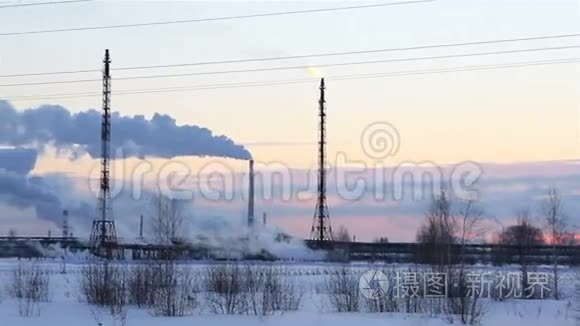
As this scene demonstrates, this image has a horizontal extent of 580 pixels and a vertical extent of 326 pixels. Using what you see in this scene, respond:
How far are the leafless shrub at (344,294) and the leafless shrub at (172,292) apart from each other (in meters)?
5.63

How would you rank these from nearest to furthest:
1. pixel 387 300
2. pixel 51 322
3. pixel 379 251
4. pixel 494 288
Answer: pixel 51 322 → pixel 387 300 → pixel 494 288 → pixel 379 251

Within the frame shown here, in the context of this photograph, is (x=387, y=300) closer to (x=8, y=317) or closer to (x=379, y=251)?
(x=8, y=317)

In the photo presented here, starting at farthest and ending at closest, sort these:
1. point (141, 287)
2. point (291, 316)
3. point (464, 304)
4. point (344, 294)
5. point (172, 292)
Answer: point (141, 287), point (344, 294), point (172, 292), point (464, 304), point (291, 316)

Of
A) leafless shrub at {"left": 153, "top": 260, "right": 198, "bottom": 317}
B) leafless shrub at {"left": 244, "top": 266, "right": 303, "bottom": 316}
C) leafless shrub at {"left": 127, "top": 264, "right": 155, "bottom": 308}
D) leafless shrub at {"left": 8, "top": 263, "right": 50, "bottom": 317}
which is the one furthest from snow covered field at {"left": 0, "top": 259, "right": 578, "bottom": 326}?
leafless shrub at {"left": 127, "top": 264, "right": 155, "bottom": 308}

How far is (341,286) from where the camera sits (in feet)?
114

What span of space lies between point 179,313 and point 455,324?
10.1m

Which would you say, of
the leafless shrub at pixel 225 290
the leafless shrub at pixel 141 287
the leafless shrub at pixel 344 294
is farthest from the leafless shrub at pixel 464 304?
the leafless shrub at pixel 141 287

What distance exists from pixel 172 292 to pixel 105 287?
4122mm

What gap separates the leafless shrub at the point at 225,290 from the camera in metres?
32.5

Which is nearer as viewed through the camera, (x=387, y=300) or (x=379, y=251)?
(x=387, y=300)

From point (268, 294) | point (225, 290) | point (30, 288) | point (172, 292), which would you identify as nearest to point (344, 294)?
point (268, 294)

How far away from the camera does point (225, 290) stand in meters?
34.8

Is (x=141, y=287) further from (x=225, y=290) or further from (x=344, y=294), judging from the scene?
(x=344, y=294)

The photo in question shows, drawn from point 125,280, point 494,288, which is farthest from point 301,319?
point 494,288
